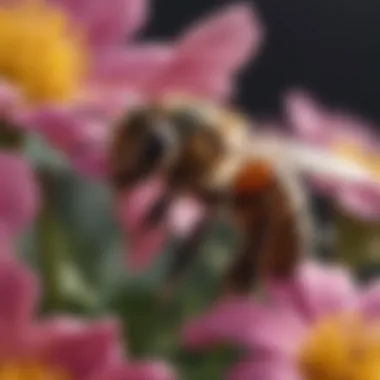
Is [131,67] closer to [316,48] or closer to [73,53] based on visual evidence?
[73,53]

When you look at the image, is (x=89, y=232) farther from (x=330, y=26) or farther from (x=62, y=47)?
(x=330, y=26)

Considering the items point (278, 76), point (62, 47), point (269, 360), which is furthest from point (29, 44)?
point (278, 76)

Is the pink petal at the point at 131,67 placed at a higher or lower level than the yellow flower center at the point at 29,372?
higher

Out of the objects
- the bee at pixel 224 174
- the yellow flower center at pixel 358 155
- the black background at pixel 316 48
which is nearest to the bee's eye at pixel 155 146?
the bee at pixel 224 174

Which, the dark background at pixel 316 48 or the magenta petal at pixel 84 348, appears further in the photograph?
the dark background at pixel 316 48

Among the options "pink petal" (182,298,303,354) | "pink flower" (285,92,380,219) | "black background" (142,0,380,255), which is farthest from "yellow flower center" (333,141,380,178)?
"black background" (142,0,380,255)

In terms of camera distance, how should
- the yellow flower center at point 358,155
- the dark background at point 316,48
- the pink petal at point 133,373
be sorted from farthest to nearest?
the dark background at point 316,48 < the yellow flower center at point 358,155 < the pink petal at point 133,373

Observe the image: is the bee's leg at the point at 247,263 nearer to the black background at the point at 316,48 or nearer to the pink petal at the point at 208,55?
the pink petal at the point at 208,55
